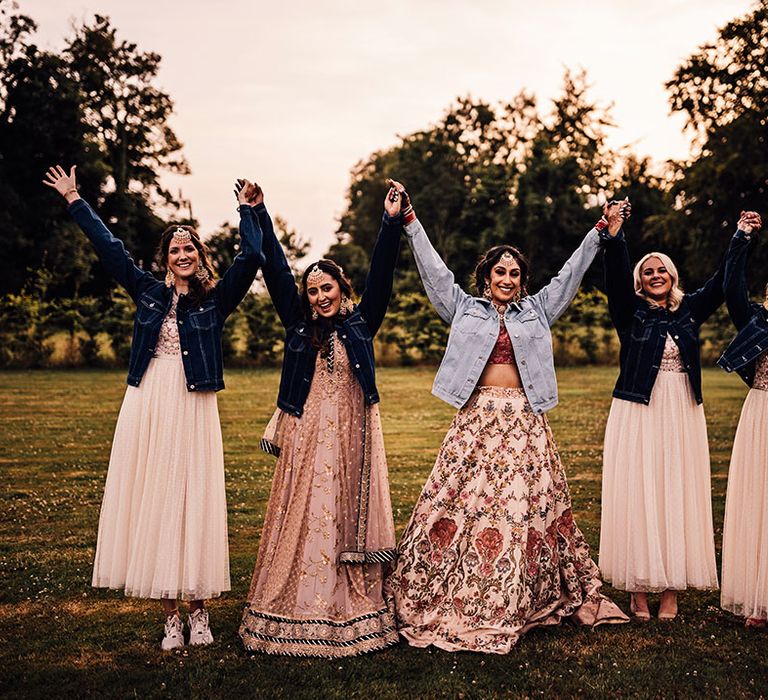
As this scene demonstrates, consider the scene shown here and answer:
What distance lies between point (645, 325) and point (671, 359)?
10.9 inches

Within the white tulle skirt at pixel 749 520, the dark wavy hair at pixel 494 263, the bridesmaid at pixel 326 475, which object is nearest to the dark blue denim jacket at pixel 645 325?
the white tulle skirt at pixel 749 520

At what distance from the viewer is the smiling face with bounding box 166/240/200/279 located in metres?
5.50

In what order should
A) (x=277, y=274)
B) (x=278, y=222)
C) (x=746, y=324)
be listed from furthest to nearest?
(x=278, y=222), (x=746, y=324), (x=277, y=274)

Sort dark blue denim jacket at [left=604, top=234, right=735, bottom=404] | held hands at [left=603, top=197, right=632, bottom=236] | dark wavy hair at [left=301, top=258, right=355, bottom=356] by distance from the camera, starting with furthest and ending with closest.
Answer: dark blue denim jacket at [left=604, top=234, right=735, bottom=404]
held hands at [left=603, top=197, right=632, bottom=236]
dark wavy hair at [left=301, top=258, right=355, bottom=356]

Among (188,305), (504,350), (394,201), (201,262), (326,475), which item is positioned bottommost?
(326,475)

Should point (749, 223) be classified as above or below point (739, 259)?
above

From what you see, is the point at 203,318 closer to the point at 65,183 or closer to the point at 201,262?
the point at 201,262

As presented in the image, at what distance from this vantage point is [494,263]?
5.89 m

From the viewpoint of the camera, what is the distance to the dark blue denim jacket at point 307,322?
559cm

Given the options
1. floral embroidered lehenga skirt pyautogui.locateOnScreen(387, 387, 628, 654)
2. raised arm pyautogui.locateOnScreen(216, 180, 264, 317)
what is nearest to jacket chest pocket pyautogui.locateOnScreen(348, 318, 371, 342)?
raised arm pyautogui.locateOnScreen(216, 180, 264, 317)

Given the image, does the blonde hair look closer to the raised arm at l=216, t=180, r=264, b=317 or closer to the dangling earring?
the raised arm at l=216, t=180, r=264, b=317

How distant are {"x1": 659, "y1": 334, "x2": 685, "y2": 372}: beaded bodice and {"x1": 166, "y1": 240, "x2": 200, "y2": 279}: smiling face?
3.04m

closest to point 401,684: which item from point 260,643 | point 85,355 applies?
point 260,643

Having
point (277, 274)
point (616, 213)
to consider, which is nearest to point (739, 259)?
point (616, 213)
